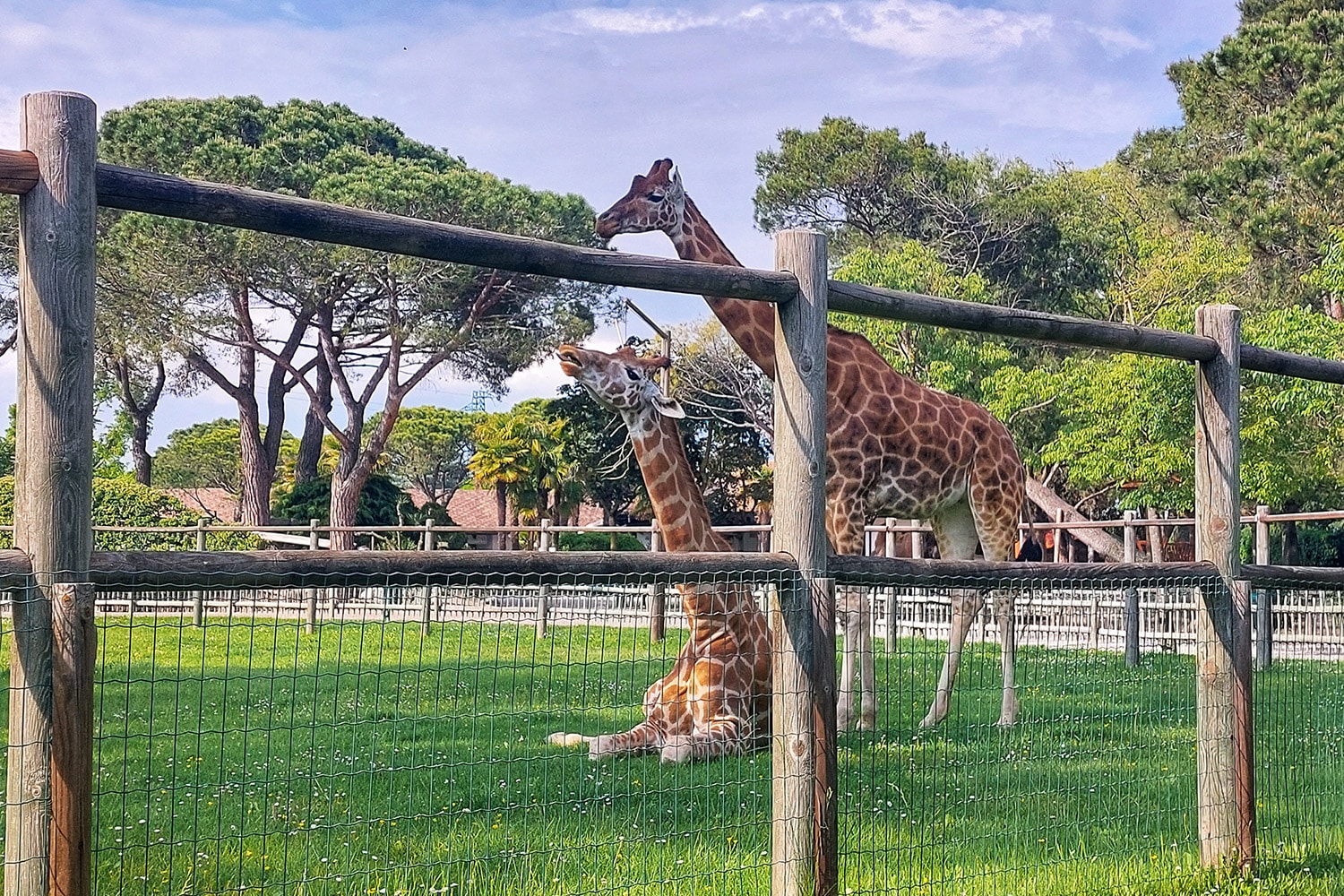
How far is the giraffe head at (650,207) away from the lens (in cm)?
808

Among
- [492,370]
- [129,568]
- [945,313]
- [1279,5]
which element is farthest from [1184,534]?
[129,568]

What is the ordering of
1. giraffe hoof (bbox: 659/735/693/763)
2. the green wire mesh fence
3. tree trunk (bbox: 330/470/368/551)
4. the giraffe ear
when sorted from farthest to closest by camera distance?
tree trunk (bbox: 330/470/368/551) → the giraffe ear → giraffe hoof (bbox: 659/735/693/763) → the green wire mesh fence

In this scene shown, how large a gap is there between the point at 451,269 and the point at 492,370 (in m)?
3.44

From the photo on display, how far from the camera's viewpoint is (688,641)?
7.31 m

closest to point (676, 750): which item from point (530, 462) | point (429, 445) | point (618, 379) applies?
point (618, 379)

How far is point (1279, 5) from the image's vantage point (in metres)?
28.2

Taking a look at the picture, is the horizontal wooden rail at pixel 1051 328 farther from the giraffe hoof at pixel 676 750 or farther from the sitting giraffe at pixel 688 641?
the giraffe hoof at pixel 676 750

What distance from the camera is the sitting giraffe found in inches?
268

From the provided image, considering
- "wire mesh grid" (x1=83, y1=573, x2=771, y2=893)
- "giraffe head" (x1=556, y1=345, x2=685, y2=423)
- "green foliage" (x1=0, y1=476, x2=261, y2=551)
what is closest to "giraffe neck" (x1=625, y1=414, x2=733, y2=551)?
"giraffe head" (x1=556, y1=345, x2=685, y2=423)

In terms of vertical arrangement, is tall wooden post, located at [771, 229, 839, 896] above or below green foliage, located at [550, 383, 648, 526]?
below

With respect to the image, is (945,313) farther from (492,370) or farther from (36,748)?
(492,370)

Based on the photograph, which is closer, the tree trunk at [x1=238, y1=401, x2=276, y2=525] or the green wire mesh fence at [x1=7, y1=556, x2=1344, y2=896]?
the green wire mesh fence at [x1=7, y1=556, x2=1344, y2=896]

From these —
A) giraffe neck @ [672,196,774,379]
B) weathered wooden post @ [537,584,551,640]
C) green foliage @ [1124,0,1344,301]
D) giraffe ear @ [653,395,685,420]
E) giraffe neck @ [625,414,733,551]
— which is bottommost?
weathered wooden post @ [537,584,551,640]

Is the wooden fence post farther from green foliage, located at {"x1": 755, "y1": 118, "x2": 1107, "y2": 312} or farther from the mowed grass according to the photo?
green foliage, located at {"x1": 755, "y1": 118, "x2": 1107, "y2": 312}
